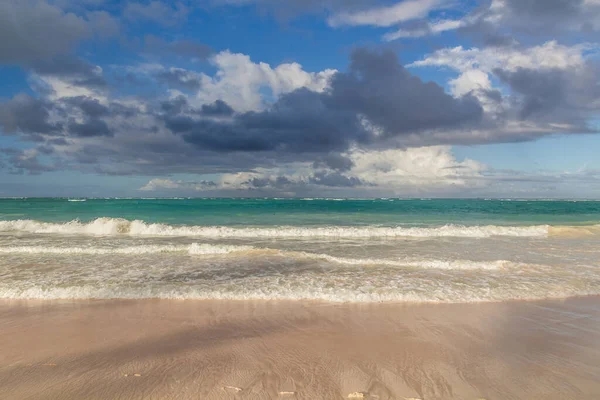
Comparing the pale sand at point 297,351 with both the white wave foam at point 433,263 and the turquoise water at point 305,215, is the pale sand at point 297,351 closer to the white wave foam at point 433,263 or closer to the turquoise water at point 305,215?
the white wave foam at point 433,263

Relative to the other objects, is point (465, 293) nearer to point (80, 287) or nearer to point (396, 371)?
point (396, 371)

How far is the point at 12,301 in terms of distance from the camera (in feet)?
28.7

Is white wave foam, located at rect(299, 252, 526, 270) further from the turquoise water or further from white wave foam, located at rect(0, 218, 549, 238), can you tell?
the turquoise water

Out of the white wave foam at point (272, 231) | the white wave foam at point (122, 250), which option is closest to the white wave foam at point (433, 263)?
the white wave foam at point (122, 250)

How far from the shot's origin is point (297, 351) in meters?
5.74

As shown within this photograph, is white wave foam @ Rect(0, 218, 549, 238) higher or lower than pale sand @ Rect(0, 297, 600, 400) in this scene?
higher

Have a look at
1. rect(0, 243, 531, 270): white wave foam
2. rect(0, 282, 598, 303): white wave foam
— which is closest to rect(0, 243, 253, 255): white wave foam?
rect(0, 243, 531, 270): white wave foam

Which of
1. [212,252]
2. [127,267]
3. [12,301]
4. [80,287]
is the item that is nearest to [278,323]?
[80,287]

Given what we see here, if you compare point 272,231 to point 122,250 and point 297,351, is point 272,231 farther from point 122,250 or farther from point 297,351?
point 297,351

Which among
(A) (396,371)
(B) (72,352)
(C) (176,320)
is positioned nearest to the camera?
(A) (396,371)

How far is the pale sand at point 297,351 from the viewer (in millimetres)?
4578

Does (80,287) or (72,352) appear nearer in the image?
(72,352)

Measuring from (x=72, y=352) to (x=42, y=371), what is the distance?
67 centimetres

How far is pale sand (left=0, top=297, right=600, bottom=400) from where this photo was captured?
458 centimetres
